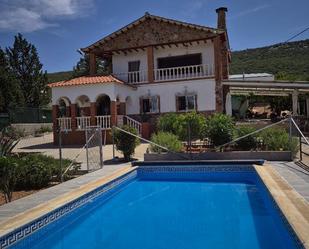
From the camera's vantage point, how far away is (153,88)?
25.3 m

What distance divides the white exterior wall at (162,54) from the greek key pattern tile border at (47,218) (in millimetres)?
17319

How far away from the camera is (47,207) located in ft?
22.0

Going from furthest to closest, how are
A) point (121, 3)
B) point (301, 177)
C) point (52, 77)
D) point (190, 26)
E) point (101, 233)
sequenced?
point (52, 77) → point (190, 26) → point (121, 3) → point (301, 177) → point (101, 233)

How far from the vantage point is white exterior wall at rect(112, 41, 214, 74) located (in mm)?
25188

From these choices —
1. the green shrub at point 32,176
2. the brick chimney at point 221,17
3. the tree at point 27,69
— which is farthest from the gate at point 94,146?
the tree at point 27,69

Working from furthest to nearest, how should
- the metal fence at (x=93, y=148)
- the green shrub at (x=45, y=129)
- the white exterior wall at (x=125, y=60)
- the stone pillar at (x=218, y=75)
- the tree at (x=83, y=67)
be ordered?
the tree at (x=83, y=67) < the green shrub at (x=45, y=129) < the white exterior wall at (x=125, y=60) < the stone pillar at (x=218, y=75) < the metal fence at (x=93, y=148)

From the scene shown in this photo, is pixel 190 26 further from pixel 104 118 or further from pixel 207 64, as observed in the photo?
pixel 104 118

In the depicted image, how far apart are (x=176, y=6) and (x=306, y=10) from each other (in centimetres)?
736

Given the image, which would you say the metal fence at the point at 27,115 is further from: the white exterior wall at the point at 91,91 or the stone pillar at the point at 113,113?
the stone pillar at the point at 113,113

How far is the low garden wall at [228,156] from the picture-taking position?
1223 centimetres

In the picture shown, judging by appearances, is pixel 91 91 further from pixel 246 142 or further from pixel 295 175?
pixel 295 175

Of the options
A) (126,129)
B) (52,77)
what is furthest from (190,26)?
(52,77)

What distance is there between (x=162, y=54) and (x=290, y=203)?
69.9 ft

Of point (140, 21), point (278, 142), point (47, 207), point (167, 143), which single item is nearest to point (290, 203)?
point (47, 207)
